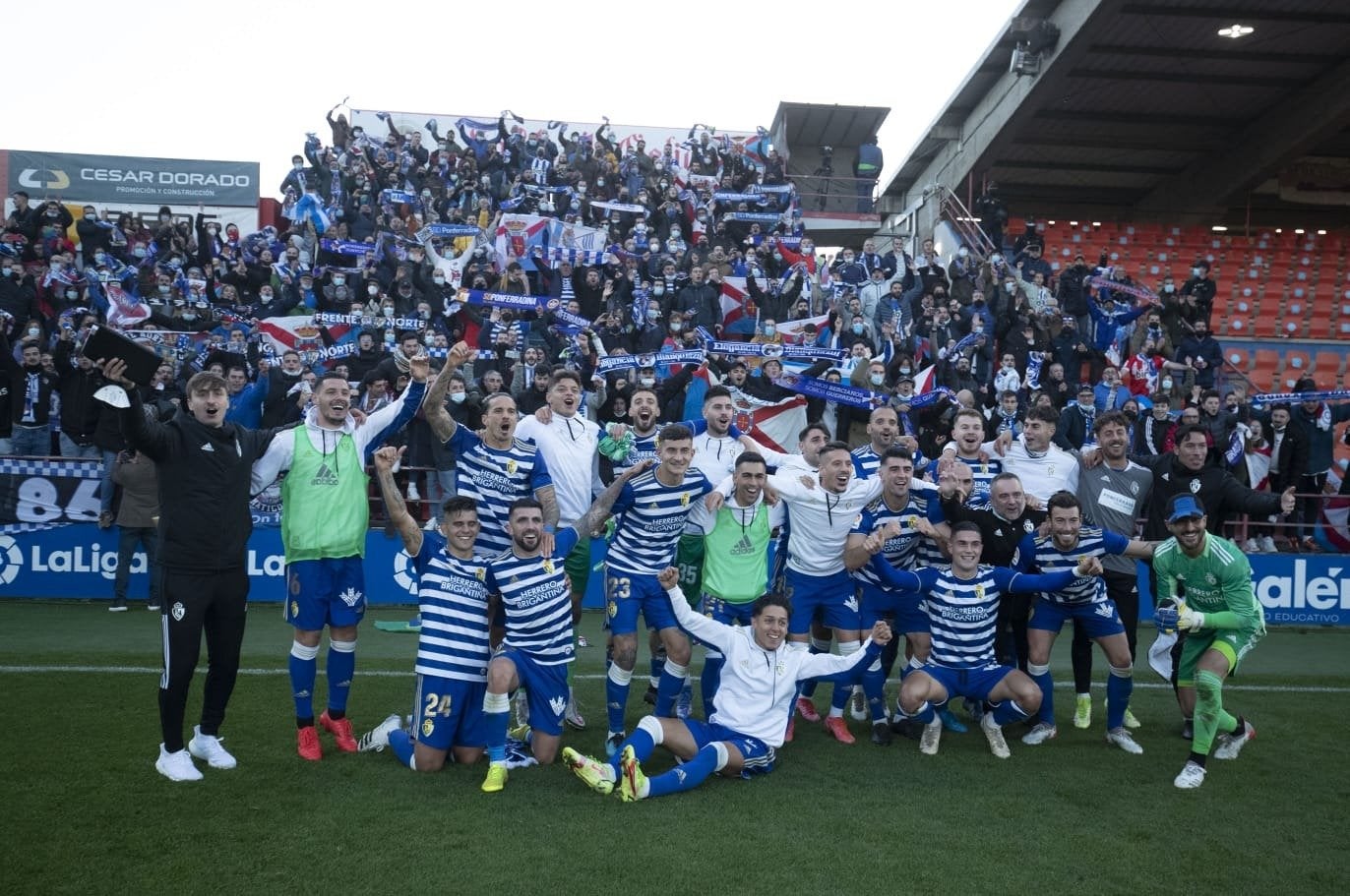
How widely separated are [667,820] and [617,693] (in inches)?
58.3

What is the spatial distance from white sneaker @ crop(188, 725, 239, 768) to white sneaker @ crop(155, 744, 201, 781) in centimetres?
20

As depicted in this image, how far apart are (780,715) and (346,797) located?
2.54 meters

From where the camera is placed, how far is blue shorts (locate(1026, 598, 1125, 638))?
7691mm

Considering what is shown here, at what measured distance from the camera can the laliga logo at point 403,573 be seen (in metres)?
12.7

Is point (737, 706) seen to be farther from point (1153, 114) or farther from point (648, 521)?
point (1153, 114)

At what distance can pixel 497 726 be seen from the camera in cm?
624

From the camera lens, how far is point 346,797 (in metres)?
5.91

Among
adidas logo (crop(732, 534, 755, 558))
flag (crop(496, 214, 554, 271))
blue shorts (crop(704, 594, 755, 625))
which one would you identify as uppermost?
flag (crop(496, 214, 554, 271))

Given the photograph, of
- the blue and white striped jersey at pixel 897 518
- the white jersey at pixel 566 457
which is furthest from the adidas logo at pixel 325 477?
the blue and white striped jersey at pixel 897 518

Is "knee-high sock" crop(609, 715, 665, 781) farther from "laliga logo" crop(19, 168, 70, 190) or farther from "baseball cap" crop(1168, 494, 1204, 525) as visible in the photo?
"laliga logo" crop(19, 168, 70, 190)

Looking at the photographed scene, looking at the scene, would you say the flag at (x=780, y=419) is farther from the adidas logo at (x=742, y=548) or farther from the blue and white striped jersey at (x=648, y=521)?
the blue and white striped jersey at (x=648, y=521)

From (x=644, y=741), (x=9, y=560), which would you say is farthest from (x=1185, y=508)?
(x=9, y=560)

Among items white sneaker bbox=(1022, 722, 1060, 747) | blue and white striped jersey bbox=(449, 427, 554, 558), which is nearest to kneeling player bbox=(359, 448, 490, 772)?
blue and white striped jersey bbox=(449, 427, 554, 558)

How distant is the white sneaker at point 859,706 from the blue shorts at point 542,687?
2.50 m
